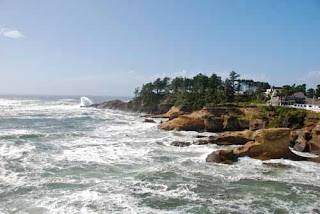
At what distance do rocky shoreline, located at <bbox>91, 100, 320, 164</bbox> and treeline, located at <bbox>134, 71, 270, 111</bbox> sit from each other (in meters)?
13.0

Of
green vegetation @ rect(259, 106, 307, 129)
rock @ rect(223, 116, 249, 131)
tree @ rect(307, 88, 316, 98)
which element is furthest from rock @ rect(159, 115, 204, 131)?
tree @ rect(307, 88, 316, 98)

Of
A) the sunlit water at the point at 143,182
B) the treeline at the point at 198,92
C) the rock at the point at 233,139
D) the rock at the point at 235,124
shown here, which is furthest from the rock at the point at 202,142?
the treeline at the point at 198,92

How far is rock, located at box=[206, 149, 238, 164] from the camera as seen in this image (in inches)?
1124

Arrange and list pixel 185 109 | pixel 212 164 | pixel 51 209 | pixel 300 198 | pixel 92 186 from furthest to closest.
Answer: pixel 185 109 < pixel 212 164 < pixel 92 186 < pixel 300 198 < pixel 51 209

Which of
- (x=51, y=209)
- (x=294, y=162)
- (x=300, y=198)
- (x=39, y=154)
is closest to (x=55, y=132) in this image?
(x=39, y=154)

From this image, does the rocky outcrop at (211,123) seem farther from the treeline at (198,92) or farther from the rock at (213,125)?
the treeline at (198,92)

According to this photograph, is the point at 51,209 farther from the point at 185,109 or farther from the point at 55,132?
the point at 185,109

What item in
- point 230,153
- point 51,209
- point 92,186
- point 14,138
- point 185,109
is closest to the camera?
point 51,209

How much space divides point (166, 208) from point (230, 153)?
13.8 metres

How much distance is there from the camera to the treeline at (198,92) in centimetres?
7631

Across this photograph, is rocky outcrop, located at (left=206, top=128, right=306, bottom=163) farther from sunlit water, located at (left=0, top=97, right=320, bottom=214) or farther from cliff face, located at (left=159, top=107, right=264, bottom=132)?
cliff face, located at (left=159, top=107, right=264, bottom=132)

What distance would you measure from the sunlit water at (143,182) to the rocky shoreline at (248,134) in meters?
1.38

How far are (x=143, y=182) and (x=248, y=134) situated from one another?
827 inches

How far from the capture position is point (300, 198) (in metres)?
19.8
